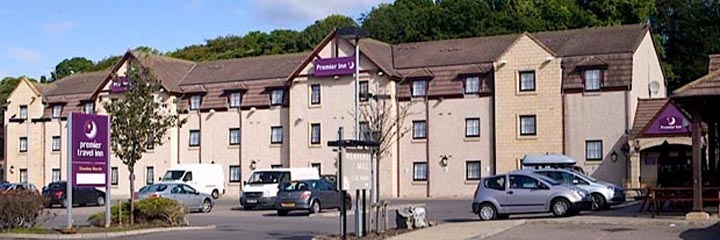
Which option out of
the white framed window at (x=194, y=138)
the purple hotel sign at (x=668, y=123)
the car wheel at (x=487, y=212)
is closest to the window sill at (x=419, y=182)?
the purple hotel sign at (x=668, y=123)

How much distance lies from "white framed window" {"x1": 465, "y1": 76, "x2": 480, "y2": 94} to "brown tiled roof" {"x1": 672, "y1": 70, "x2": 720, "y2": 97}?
2829 cm

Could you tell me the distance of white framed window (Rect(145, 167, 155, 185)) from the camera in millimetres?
62438

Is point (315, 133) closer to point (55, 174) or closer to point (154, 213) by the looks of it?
point (55, 174)

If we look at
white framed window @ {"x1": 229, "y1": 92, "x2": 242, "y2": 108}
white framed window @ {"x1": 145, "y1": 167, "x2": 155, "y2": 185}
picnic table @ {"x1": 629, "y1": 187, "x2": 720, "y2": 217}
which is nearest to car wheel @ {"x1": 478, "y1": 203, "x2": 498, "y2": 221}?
picnic table @ {"x1": 629, "y1": 187, "x2": 720, "y2": 217}

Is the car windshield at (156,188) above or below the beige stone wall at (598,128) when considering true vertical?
below

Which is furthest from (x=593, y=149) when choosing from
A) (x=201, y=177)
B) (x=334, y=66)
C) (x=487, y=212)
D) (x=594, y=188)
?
(x=487, y=212)

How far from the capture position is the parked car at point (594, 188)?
31.7 m

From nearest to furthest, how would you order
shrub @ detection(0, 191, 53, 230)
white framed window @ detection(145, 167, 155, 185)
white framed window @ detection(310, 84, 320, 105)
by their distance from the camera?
shrub @ detection(0, 191, 53, 230) < white framed window @ detection(310, 84, 320, 105) < white framed window @ detection(145, 167, 155, 185)

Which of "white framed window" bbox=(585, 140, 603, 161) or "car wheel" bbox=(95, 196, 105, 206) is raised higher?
"white framed window" bbox=(585, 140, 603, 161)

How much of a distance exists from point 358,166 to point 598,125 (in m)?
31.0

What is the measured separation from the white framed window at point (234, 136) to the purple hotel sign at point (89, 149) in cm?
3336

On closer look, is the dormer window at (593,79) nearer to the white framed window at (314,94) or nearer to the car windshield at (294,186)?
the white framed window at (314,94)

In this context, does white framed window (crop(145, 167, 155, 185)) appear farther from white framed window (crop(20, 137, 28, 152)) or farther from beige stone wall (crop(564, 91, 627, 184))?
beige stone wall (crop(564, 91, 627, 184))

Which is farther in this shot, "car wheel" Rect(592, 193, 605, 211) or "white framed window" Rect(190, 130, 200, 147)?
"white framed window" Rect(190, 130, 200, 147)
